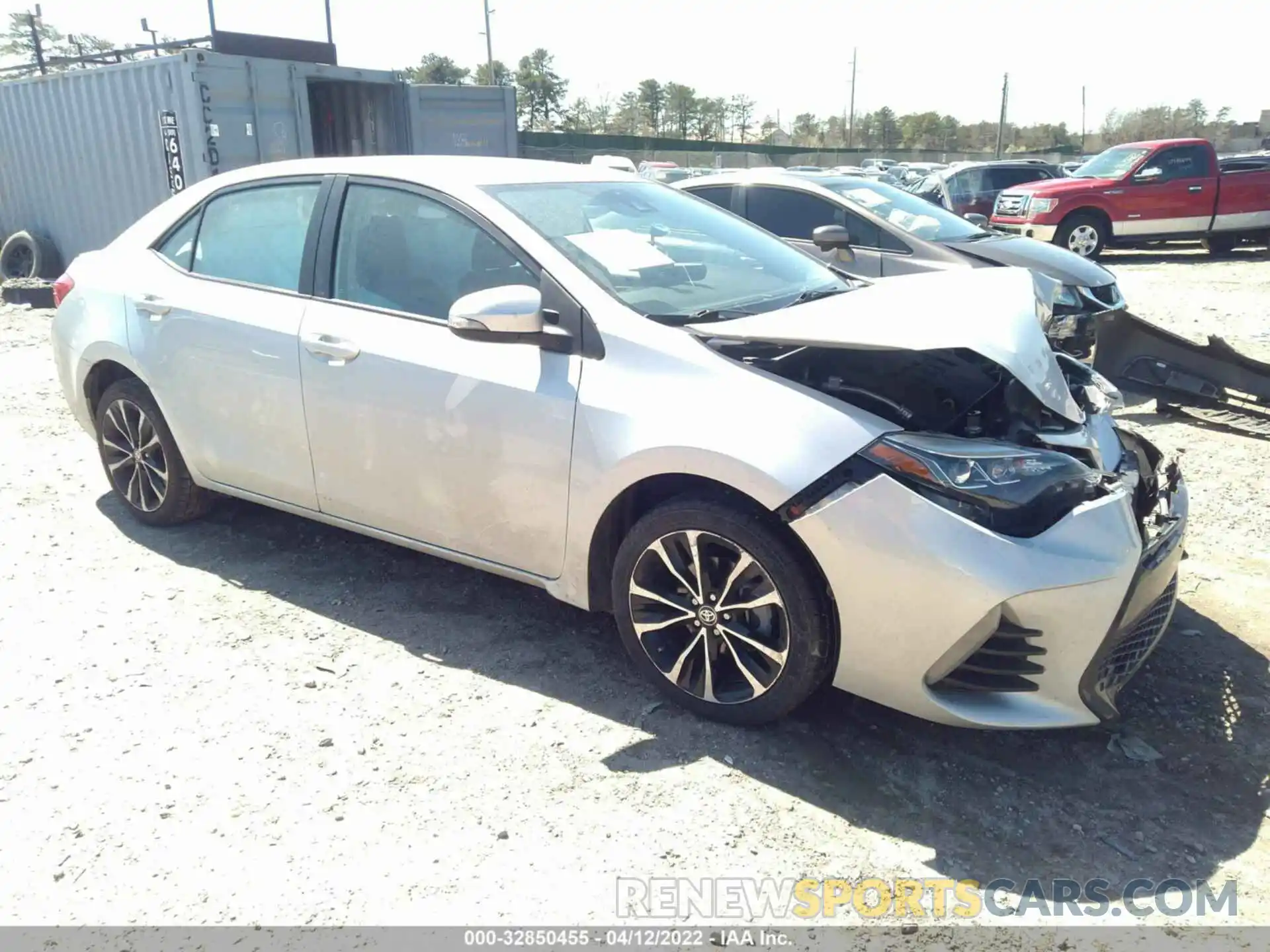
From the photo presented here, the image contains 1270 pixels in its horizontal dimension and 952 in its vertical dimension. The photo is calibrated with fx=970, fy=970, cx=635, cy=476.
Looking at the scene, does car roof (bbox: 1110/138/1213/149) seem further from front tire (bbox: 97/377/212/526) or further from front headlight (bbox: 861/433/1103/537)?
front tire (bbox: 97/377/212/526)

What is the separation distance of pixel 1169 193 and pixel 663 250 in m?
14.9

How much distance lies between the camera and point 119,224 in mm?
12625

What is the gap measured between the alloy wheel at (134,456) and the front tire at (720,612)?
2.59 meters

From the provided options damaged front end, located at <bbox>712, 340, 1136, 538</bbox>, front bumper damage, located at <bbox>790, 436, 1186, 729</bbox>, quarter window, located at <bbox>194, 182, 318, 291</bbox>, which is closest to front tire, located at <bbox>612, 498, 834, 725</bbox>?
front bumper damage, located at <bbox>790, 436, 1186, 729</bbox>

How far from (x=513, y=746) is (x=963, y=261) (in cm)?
572

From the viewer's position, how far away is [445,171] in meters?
3.68

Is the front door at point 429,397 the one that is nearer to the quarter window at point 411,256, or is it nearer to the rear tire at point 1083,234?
the quarter window at point 411,256

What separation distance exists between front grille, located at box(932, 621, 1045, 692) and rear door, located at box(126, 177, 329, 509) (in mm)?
2549

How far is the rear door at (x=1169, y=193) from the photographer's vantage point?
1535 cm

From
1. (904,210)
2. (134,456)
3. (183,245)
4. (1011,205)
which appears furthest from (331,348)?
(1011,205)

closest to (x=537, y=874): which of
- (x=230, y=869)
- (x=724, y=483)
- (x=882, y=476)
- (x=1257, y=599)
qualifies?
(x=230, y=869)

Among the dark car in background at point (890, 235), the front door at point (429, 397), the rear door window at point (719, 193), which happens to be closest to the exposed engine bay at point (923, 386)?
the front door at point (429, 397)

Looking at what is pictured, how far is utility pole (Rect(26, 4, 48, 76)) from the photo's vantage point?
14.7 meters

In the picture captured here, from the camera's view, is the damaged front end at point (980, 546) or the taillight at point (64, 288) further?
the taillight at point (64, 288)
